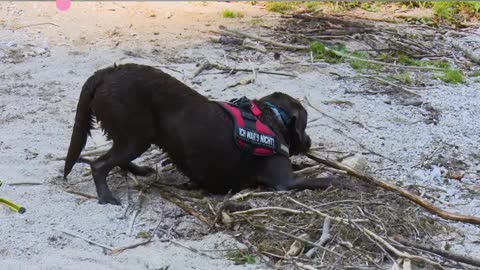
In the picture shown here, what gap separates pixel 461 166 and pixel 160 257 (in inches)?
97.3

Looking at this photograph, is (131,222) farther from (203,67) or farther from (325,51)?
(325,51)

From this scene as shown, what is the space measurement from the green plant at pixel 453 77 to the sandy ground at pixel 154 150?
0.09 m

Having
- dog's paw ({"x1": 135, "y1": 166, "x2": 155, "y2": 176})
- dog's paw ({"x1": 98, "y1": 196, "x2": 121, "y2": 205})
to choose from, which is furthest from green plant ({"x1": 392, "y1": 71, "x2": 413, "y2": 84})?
dog's paw ({"x1": 98, "y1": 196, "x2": 121, "y2": 205})

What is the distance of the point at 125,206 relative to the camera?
491 cm

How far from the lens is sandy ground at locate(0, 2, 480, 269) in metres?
4.37

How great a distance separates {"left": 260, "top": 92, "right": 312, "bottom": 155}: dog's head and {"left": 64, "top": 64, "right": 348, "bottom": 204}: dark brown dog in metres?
0.22

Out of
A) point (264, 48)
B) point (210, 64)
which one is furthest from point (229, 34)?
point (210, 64)

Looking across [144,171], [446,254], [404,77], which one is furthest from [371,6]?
[446,254]

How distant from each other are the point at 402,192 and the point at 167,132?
155cm

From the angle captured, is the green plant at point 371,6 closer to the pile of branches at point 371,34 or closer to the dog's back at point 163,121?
the pile of branches at point 371,34

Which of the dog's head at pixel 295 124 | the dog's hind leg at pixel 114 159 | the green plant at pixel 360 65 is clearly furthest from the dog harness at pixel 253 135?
the green plant at pixel 360 65

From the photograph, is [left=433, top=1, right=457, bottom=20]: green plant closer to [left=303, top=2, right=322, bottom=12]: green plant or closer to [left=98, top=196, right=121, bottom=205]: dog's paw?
[left=303, top=2, right=322, bottom=12]: green plant

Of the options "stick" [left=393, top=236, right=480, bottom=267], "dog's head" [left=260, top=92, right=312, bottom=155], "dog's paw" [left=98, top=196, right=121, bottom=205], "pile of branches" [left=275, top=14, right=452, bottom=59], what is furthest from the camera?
"pile of branches" [left=275, top=14, right=452, bottom=59]

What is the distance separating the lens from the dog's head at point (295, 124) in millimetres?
5434
